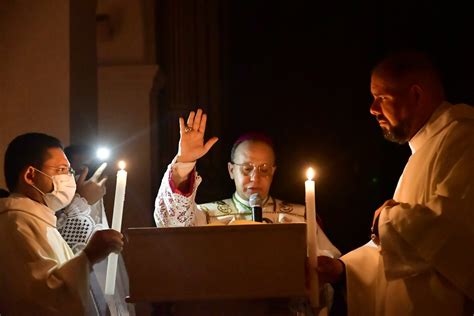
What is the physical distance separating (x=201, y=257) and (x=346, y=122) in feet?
14.1

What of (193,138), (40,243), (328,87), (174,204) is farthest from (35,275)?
(328,87)

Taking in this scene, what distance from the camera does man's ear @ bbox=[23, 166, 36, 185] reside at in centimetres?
352

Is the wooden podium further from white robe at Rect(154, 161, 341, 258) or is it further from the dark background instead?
the dark background

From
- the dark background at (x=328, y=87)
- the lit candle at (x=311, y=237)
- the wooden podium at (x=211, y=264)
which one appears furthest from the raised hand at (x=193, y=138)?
the dark background at (x=328, y=87)

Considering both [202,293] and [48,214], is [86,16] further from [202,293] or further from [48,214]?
[202,293]

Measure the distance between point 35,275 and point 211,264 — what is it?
91 centimetres

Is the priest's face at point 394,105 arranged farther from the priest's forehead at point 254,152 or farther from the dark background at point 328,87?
the dark background at point 328,87

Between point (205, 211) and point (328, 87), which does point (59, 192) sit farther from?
point (328, 87)

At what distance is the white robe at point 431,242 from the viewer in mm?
3191

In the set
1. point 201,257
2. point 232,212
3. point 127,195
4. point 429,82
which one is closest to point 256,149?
point 232,212

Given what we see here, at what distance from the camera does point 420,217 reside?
321cm

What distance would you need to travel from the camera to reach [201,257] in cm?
273

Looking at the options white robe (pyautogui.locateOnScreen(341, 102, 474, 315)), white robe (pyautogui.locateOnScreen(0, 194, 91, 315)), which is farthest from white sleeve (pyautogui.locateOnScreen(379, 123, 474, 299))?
white robe (pyautogui.locateOnScreen(0, 194, 91, 315))

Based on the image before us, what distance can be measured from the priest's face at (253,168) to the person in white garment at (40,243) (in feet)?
3.62
